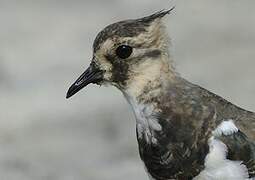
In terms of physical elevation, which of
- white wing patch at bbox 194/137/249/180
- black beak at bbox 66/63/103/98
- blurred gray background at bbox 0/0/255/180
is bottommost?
white wing patch at bbox 194/137/249/180

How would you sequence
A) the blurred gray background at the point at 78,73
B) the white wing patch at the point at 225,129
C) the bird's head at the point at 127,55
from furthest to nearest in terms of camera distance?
the blurred gray background at the point at 78,73 < the white wing patch at the point at 225,129 < the bird's head at the point at 127,55

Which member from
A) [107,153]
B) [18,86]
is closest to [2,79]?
[18,86]

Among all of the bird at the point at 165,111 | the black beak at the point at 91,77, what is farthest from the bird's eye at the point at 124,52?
the black beak at the point at 91,77

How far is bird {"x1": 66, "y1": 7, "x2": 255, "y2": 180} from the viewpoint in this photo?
6.45m

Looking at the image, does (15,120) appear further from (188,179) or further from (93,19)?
(188,179)

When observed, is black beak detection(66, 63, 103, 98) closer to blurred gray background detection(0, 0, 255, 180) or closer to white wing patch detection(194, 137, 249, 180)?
white wing patch detection(194, 137, 249, 180)

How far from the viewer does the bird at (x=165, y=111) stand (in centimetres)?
645

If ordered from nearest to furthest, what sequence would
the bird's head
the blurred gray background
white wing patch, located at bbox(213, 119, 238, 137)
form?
1. the bird's head
2. white wing patch, located at bbox(213, 119, 238, 137)
3. the blurred gray background

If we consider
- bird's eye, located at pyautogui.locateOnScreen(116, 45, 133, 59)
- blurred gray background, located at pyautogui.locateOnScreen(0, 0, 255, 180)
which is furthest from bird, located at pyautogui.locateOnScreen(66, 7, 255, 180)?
blurred gray background, located at pyautogui.locateOnScreen(0, 0, 255, 180)

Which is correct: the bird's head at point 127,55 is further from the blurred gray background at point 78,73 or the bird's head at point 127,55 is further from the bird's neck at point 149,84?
the blurred gray background at point 78,73

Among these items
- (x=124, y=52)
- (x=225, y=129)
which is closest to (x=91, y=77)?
(x=124, y=52)

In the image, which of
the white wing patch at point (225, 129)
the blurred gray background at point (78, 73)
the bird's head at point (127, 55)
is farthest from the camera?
the blurred gray background at point (78, 73)

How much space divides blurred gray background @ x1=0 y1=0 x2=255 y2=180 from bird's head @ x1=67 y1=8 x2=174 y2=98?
2640 millimetres

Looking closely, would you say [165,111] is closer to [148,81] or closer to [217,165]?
[148,81]
